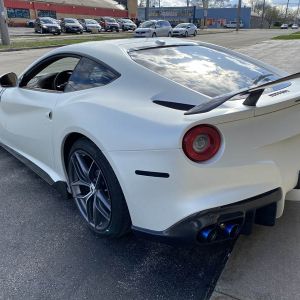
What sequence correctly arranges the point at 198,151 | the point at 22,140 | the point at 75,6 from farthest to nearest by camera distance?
the point at 75,6
the point at 22,140
the point at 198,151

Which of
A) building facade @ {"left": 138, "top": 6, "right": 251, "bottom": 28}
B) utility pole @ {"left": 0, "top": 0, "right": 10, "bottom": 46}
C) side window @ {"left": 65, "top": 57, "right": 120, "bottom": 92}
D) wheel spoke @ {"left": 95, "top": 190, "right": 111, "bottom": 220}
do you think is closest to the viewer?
wheel spoke @ {"left": 95, "top": 190, "right": 111, "bottom": 220}

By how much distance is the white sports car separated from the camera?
2.04 metres

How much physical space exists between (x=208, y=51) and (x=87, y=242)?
203cm

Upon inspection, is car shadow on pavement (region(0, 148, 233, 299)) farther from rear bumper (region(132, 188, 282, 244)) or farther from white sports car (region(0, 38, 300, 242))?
rear bumper (region(132, 188, 282, 244))

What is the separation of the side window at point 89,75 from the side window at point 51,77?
539mm

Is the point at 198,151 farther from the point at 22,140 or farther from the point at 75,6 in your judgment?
the point at 75,6

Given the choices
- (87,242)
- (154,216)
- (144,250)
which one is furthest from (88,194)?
(154,216)

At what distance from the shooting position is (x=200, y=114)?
2045 millimetres

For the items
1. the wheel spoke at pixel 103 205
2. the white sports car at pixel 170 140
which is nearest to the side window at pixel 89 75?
the white sports car at pixel 170 140

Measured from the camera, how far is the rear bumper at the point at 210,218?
2.04 metres

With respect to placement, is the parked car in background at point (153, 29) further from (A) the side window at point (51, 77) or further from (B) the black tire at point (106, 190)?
(B) the black tire at point (106, 190)

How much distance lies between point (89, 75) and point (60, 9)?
69.2 m

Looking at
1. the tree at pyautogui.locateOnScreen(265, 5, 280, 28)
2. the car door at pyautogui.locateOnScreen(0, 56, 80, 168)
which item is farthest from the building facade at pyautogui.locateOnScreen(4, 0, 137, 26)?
the car door at pyautogui.locateOnScreen(0, 56, 80, 168)

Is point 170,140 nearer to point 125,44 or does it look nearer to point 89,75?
point 89,75
